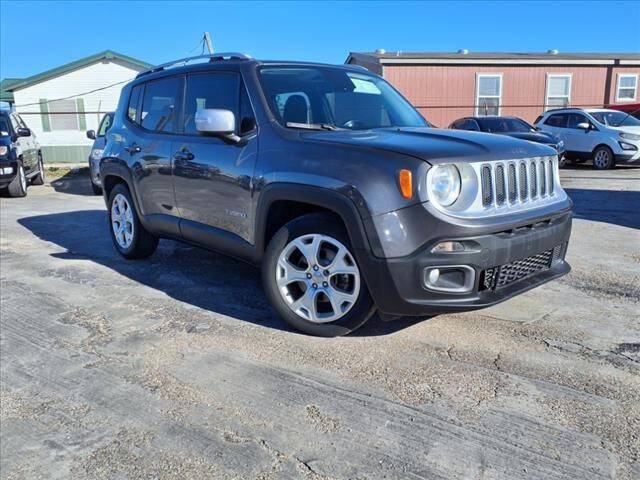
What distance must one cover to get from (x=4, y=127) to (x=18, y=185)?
136 cm

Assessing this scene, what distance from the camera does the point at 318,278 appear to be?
11.9 feet

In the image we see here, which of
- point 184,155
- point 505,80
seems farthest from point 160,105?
point 505,80

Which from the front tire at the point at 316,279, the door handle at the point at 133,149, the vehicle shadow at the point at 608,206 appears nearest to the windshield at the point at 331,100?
the front tire at the point at 316,279

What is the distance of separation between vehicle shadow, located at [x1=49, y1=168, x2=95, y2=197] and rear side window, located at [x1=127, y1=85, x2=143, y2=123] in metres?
7.46

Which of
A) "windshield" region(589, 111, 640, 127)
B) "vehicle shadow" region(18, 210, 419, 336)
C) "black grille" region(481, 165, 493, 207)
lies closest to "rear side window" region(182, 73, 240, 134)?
"vehicle shadow" region(18, 210, 419, 336)

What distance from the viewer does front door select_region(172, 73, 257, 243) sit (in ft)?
13.3

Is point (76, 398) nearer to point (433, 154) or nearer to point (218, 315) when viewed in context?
point (218, 315)

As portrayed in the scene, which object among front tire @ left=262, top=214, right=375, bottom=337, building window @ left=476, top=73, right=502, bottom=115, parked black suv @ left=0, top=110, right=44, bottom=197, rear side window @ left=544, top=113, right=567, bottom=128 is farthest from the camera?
building window @ left=476, top=73, right=502, bottom=115

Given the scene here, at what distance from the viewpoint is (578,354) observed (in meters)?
3.40

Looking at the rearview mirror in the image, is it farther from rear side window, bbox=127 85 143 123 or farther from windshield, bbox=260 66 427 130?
rear side window, bbox=127 85 143 123

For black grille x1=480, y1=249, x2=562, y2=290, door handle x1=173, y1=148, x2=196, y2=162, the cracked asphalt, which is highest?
door handle x1=173, y1=148, x2=196, y2=162

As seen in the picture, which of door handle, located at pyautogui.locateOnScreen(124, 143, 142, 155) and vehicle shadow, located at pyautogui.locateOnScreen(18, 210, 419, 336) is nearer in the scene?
vehicle shadow, located at pyautogui.locateOnScreen(18, 210, 419, 336)

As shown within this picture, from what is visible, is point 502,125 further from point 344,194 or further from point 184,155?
point 344,194

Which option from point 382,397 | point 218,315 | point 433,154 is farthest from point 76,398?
point 433,154
